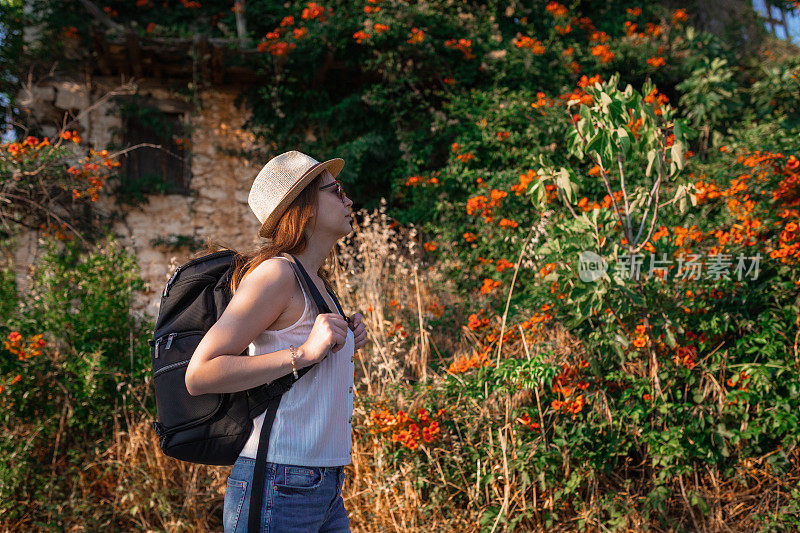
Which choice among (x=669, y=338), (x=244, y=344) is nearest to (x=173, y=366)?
(x=244, y=344)

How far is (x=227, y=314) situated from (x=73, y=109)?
626 cm

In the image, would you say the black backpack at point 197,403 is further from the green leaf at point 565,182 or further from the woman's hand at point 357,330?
the green leaf at point 565,182

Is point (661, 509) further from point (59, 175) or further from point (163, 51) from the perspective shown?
point (163, 51)

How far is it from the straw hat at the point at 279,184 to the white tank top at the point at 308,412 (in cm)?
23

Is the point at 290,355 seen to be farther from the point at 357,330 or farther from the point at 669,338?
the point at 669,338

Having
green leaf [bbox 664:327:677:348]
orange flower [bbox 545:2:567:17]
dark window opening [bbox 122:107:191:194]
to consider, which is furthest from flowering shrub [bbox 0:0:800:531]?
orange flower [bbox 545:2:567:17]

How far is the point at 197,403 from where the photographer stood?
131cm

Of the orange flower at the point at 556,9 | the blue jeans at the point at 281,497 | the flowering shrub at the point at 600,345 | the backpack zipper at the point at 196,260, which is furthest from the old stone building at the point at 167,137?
the blue jeans at the point at 281,497

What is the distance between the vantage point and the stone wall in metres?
6.20

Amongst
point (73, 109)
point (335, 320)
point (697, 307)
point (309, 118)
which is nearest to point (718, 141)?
point (697, 307)

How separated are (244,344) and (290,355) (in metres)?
0.11

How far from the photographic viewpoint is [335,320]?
135 centimetres

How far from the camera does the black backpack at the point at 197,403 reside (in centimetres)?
131

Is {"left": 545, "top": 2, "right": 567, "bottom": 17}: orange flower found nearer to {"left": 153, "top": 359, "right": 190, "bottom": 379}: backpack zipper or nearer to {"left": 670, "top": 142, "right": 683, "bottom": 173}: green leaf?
{"left": 670, "top": 142, "right": 683, "bottom": 173}: green leaf
